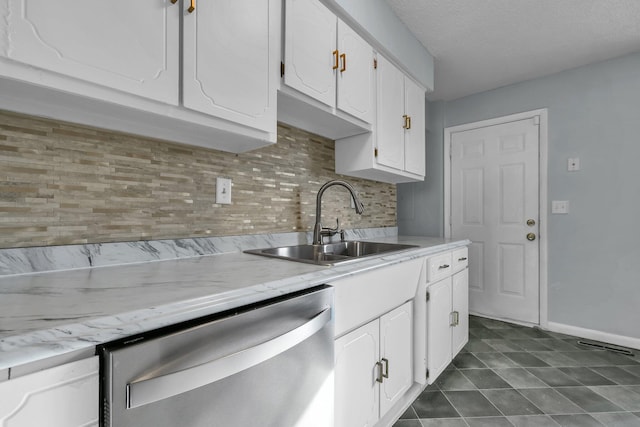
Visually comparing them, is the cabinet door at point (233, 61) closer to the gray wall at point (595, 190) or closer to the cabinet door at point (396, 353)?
the cabinet door at point (396, 353)

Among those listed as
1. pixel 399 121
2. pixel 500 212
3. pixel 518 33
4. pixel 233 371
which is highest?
pixel 518 33

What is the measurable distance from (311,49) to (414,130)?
1178 millimetres

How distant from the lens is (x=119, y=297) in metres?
0.63

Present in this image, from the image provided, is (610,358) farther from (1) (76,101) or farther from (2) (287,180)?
(1) (76,101)

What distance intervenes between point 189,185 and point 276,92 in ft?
1.79

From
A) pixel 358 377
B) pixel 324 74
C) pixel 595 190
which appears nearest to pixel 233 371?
pixel 358 377

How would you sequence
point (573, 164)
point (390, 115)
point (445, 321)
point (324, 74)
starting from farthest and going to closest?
1. point (573, 164)
2. point (390, 115)
3. point (445, 321)
4. point (324, 74)

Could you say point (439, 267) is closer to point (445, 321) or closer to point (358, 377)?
point (445, 321)

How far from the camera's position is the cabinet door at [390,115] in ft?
6.18

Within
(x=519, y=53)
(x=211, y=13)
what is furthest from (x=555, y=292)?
(x=211, y=13)

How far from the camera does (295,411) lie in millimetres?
856

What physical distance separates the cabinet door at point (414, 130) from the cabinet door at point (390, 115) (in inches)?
3.2

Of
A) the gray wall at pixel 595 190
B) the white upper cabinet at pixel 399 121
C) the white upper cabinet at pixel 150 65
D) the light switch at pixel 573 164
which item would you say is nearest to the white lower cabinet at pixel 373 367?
the white upper cabinet at pixel 150 65

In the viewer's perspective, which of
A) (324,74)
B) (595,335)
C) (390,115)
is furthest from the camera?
(595,335)
